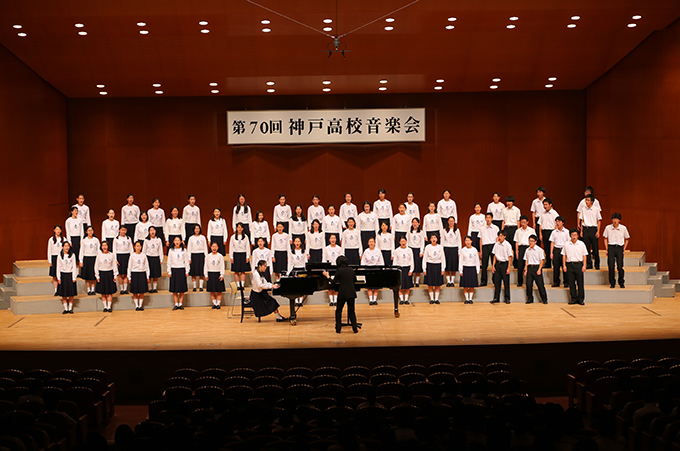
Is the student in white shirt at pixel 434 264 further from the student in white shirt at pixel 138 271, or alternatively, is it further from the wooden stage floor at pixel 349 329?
the student in white shirt at pixel 138 271

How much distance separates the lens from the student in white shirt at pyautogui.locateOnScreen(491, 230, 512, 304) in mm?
10711

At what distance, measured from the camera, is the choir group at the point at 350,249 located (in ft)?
35.3

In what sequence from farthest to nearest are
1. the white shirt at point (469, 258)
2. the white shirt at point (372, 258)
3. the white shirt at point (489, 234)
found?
the white shirt at point (489, 234) → the white shirt at point (372, 258) → the white shirt at point (469, 258)

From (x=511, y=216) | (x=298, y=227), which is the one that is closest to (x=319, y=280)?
(x=298, y=227)

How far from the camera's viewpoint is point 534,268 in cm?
1081

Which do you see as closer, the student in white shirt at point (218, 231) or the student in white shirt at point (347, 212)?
the student in white shirt at point (218, 231)

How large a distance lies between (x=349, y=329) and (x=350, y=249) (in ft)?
7.42

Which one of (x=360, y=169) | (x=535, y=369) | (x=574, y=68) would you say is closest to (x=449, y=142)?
(x=360, y=169)

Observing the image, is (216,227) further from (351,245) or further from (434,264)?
(434,264)

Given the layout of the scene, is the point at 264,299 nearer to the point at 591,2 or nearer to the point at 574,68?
the point at 591,2

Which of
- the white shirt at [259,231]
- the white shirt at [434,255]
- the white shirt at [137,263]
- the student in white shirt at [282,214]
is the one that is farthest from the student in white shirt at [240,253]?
the white shirt at [434,255]

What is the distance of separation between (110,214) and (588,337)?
800 centimetres

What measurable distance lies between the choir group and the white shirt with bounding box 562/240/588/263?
2 cm

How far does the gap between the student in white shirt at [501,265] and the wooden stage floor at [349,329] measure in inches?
8.7
